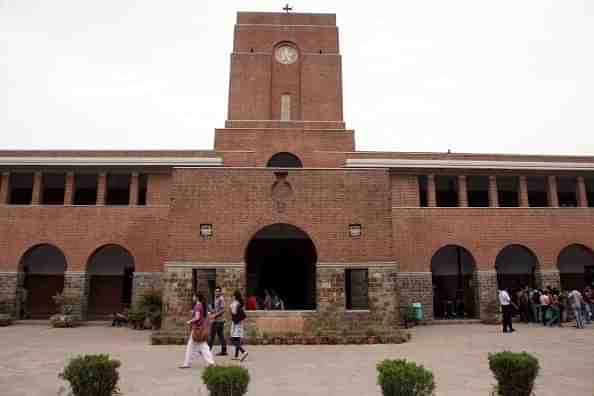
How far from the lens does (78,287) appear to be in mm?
20438

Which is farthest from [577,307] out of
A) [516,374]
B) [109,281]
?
[109,281]

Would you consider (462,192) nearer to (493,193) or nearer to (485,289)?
(493,193)

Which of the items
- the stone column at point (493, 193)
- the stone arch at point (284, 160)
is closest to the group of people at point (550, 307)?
the stone column at point (493, 193)

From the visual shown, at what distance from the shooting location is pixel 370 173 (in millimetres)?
15836

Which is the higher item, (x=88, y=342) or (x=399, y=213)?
(x=399, y=213)

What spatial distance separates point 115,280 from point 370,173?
1351cm

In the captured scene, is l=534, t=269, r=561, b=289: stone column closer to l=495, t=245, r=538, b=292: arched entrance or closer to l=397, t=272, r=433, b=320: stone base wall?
l=495, t=245, r=538, b=292: arched entrance

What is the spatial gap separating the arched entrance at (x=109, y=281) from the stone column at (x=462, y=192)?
15.4m

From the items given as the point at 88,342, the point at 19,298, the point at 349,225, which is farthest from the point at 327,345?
the point at 19,298

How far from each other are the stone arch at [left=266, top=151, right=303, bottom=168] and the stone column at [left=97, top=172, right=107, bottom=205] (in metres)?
7.48

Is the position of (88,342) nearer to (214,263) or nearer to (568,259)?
(214,263)

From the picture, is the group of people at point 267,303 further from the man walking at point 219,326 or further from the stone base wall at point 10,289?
the stone base wall at point 10,289

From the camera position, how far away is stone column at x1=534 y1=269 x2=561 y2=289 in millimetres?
21102

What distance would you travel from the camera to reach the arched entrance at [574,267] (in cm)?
2309
